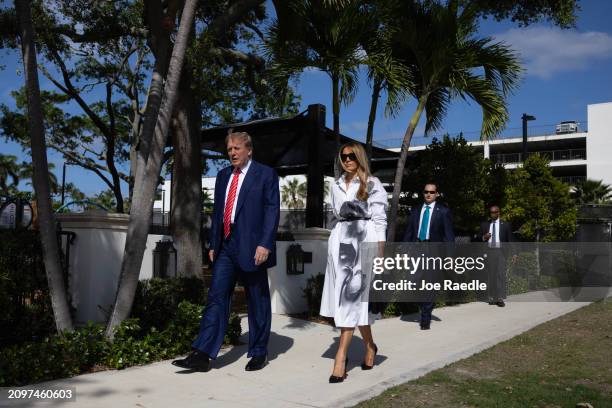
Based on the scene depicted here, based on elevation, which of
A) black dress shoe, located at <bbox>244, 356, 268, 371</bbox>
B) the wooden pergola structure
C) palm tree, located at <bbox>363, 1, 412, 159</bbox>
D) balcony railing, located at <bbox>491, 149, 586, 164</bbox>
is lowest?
black dress shoe, located at <bbox>244, 356, 268, 371</bbox>

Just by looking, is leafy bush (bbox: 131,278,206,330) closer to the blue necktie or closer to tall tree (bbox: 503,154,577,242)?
the blue necktie

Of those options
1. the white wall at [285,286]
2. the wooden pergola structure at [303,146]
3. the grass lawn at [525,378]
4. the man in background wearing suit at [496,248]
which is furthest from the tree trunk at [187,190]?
the man in background wearing suit at [496,248]

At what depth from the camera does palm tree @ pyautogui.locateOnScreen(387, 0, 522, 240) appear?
1035 centimetres

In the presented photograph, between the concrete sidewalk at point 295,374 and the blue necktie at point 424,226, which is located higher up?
the blue necktie at point 424,226

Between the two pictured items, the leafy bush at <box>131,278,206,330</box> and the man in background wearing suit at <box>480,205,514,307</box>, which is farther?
the man in background wearing suit at <box>480,205,514,307</box>

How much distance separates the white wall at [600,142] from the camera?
68125 mm

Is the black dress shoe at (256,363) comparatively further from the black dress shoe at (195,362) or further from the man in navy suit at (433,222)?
the man in navy suit at (433,222)

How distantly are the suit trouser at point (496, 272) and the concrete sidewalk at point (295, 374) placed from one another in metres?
2.81

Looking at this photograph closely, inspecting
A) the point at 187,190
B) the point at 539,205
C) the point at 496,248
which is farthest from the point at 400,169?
the point at 539,205

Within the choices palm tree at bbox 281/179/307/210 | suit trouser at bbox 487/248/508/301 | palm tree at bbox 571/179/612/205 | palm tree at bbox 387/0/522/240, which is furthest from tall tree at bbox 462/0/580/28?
palm tree at bbox 281/179/307/210

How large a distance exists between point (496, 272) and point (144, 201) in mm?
7514

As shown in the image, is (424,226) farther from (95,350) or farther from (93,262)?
(95,350)

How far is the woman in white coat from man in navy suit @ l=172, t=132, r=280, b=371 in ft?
1.79

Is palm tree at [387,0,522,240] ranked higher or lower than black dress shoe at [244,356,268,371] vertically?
higher
